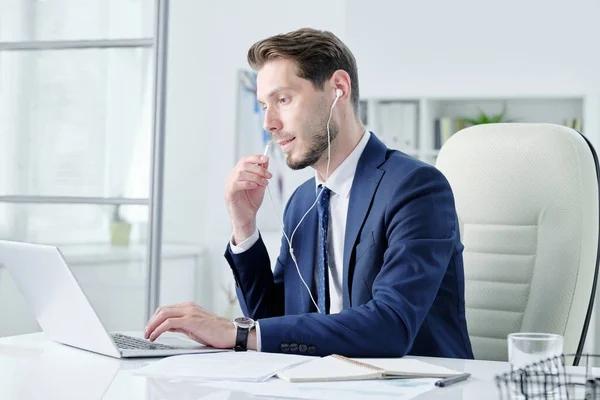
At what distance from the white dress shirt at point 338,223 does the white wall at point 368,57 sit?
12.4 feet

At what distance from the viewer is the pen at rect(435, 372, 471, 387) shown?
117cm

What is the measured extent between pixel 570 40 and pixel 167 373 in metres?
5.03

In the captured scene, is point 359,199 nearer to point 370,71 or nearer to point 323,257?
point 323,257

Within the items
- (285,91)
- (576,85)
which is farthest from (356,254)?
(576,85)

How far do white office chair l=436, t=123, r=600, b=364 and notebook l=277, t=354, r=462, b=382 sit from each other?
2.32 feet

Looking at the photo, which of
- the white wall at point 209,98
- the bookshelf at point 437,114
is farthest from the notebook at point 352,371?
the bookshelf at point 437,114

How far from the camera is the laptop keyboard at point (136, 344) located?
1.48 metres

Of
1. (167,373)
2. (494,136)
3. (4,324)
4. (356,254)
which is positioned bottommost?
(4,324)

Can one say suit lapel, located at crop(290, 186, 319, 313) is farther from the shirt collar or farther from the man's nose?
the man's nose

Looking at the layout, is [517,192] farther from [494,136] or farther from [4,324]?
[4,324]

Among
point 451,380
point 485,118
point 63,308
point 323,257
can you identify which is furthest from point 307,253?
point 485,118

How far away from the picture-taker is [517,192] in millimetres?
1980

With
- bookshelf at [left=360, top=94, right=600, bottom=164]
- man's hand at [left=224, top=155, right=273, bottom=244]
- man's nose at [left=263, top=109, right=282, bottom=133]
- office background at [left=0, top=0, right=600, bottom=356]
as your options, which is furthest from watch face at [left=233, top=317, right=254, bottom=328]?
bookshelf at [left=360, top=94, right=600, bottom=164]

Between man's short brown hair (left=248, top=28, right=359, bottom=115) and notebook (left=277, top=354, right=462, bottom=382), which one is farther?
man's short brown hair (left=248, top=28, right=359, bottom=115)
